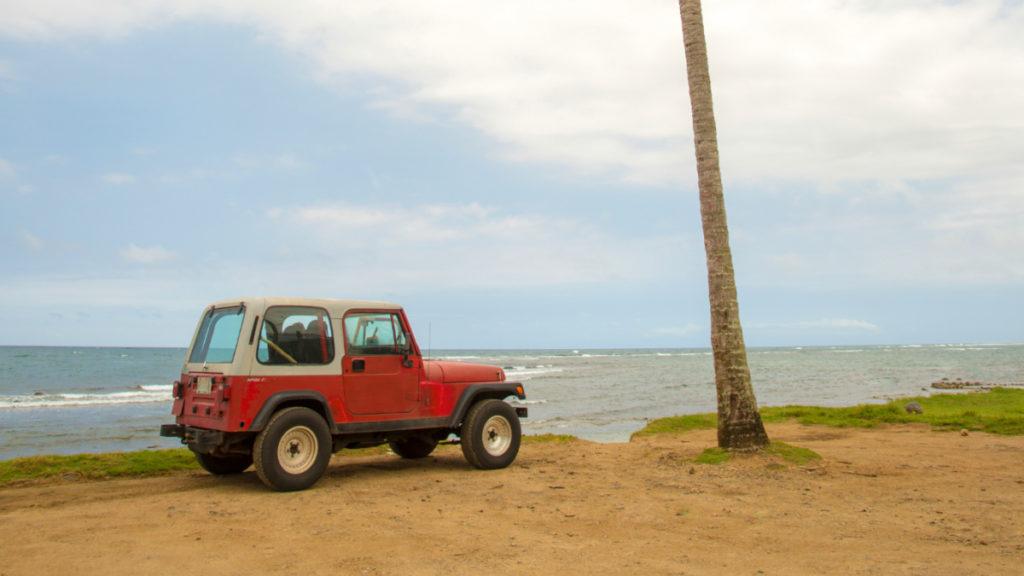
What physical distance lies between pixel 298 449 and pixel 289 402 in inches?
21.5

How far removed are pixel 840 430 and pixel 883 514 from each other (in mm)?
8152

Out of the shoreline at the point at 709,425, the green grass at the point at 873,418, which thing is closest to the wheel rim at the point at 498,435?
the shoreline at the point at 709,425

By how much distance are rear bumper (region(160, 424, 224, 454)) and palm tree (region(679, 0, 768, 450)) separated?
6.29 m

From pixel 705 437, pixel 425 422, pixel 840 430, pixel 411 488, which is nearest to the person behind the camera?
pixel 411 488

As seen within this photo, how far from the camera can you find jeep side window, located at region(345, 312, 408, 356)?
9.66 metres

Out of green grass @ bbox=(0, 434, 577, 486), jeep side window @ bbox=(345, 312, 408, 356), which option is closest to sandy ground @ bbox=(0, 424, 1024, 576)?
green grass @ bbox=(0, 434, 577, 486)

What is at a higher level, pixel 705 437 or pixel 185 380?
pixel 185 380

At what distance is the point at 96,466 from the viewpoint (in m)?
10.4

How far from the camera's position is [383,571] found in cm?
589

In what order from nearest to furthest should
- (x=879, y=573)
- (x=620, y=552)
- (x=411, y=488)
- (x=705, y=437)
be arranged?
1. (x=879, y=573)
2. (x=620, y=552)
3. (x=411, y=488)
4. (x=705, y=437)

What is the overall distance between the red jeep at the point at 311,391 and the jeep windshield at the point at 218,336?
1 centimetres

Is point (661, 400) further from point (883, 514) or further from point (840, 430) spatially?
point (883, 514)

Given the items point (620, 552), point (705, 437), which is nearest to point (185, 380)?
point (620, 552)

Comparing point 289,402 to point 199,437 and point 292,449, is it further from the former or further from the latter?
point 199,437
